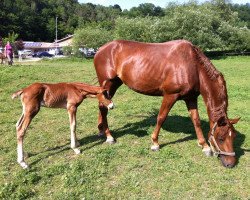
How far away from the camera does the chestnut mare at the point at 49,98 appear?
18.9ft

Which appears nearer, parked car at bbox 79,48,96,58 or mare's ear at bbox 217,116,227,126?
mare's ear at bbox 217,116,227,126

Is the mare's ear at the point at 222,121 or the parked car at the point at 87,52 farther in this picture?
the parked car at the point at 87,52

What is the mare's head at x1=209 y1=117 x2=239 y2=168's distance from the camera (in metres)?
5.89

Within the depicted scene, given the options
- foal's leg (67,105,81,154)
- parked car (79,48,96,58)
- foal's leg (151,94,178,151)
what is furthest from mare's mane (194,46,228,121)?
parked car (79,48,96,58)

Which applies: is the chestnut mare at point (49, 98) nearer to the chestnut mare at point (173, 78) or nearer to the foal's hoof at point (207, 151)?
the chestnut mare at point (173, 78)

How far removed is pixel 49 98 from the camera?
6023 mm

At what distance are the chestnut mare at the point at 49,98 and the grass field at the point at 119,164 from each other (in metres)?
0.45

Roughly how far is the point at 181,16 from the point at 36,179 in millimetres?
38214

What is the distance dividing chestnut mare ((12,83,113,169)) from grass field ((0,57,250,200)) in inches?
17.8

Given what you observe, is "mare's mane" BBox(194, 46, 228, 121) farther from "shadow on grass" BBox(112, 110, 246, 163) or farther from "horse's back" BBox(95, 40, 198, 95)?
"shadow on grass" BBox(112, 110, 246, 163)

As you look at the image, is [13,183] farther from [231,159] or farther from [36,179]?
[231,159]

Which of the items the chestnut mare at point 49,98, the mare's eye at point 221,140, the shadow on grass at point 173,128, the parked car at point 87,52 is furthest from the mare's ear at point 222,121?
the parked car at point 87,52

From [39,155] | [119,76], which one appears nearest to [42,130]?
[39,155]

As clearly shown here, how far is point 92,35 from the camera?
4506cm
